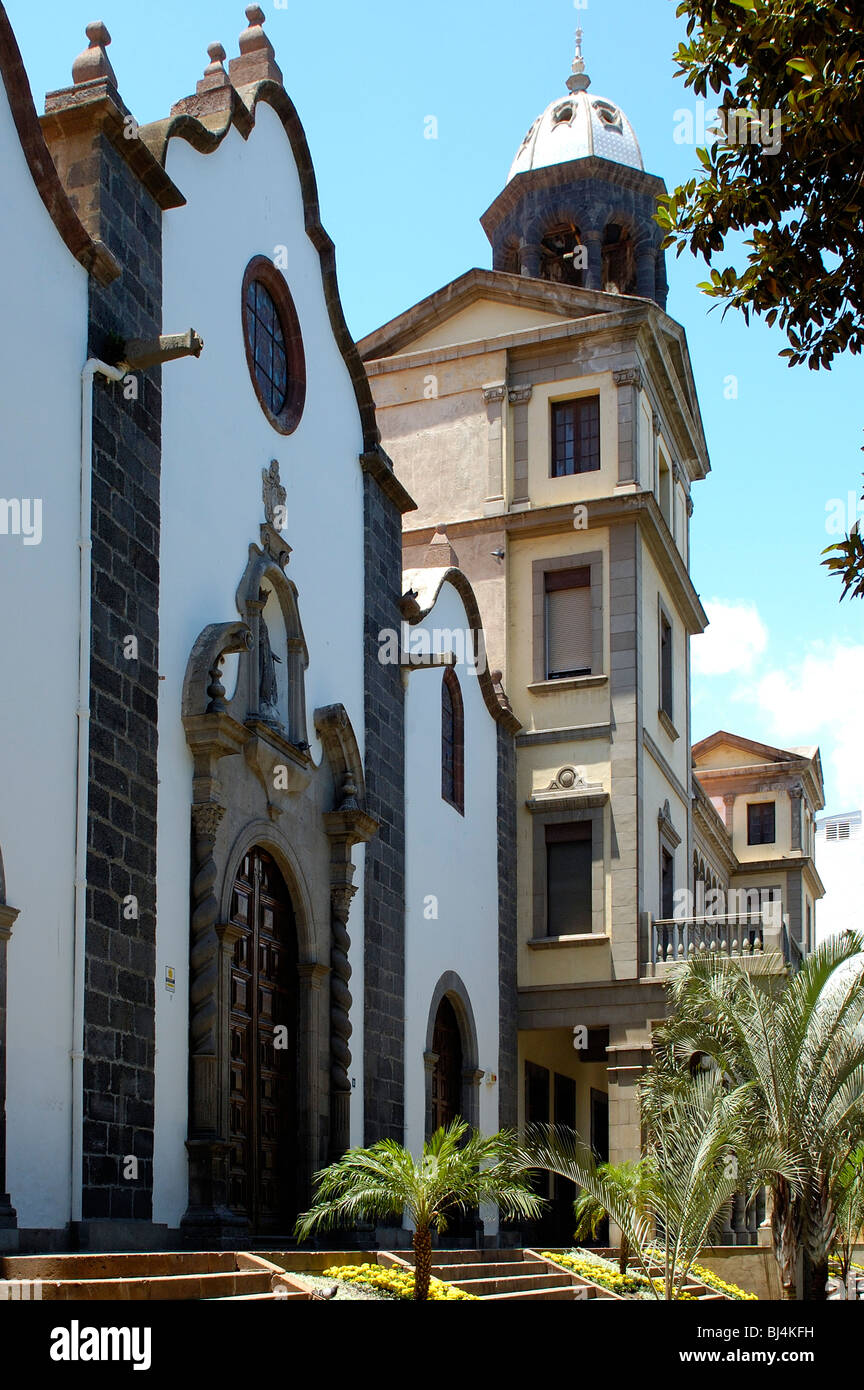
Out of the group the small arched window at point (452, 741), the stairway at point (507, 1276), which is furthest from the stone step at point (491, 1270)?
the small arched window at point (452, 741)

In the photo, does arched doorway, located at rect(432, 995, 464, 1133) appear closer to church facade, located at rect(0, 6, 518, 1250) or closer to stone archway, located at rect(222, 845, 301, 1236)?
church facade, located at rect(0, 6, 518, 1250)

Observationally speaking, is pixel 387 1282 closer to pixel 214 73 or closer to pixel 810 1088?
pixel 810 1088

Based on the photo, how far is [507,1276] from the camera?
51.3 ft

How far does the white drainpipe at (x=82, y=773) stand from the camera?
38.5 feet

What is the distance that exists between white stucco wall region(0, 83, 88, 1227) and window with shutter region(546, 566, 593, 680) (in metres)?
14.0

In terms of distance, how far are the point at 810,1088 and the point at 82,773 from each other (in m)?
8.21

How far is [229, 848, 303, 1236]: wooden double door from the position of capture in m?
15.1

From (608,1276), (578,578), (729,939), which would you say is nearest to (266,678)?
(608,1276)

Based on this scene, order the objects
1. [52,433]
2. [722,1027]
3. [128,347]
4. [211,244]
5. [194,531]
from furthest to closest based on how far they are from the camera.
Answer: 1. [722,1027]
2. [211,244]
3. [194,531]
4. [128,347]
5. [52,433]

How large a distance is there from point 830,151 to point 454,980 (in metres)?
13.8
